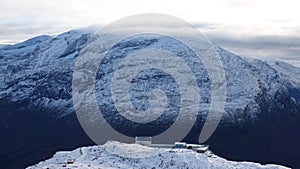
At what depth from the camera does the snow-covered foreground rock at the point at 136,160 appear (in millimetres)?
114438

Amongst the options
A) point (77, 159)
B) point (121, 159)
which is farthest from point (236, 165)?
point (77, 159)

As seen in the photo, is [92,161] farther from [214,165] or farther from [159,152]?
[214,165]

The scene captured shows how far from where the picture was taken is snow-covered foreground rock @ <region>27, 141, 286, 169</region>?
114438 millimetres

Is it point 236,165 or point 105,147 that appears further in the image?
point 105,147

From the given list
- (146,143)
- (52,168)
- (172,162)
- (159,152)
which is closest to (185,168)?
(172,162)

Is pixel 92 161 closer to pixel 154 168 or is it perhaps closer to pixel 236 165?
pixel 154 168

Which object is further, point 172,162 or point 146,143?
point 146,143

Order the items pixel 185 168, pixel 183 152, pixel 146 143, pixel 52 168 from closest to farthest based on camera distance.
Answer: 1. pixel 52 168
2. pixel 185 168
3. pixel 183 152
4. pixel 146 143

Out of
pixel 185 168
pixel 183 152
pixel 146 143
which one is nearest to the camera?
pixel 185 168

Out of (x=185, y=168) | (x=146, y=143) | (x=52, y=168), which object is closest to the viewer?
(x=52, y=168)

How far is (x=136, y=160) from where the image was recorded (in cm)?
11925

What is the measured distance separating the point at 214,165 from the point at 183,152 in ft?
30.0

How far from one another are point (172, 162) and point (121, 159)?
12005 mm

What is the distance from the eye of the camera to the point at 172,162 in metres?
116
